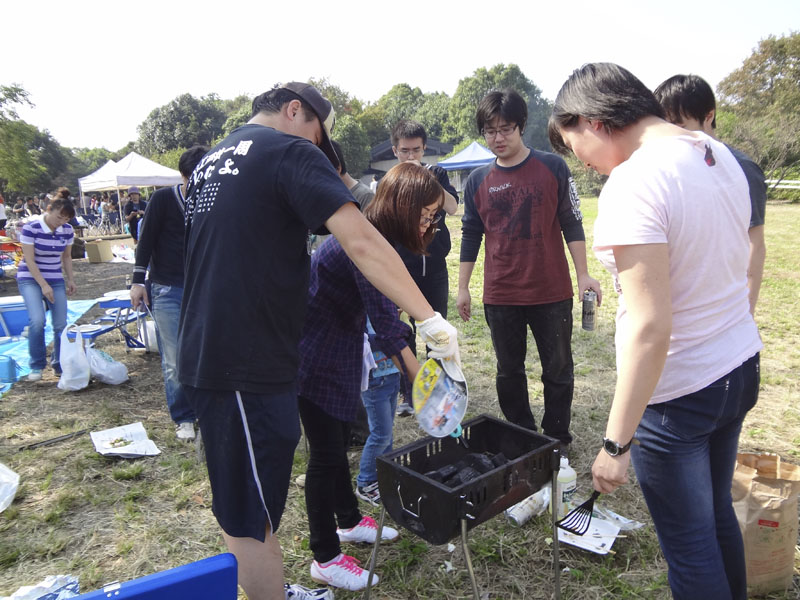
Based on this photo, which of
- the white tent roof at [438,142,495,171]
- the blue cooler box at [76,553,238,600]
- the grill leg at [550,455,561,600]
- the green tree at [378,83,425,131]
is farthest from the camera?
the green tree at [378,83,425,131]

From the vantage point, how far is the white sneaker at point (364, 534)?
245 cm

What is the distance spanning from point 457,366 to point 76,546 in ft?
7.35

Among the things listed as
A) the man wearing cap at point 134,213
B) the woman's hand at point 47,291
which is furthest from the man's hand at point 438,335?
the man wearing cap at point 134,213

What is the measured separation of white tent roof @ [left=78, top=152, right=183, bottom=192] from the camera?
47.4 ft

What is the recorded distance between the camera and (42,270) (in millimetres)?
4977

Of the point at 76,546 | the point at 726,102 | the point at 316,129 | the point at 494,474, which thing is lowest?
the point at 76,546

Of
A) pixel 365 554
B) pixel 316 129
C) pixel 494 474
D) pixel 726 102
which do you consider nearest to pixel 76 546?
Answer: pixel 365 554

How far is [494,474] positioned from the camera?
1.69 metres

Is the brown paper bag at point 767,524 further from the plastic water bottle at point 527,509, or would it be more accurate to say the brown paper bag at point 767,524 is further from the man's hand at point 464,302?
the man's hand at point 464,302

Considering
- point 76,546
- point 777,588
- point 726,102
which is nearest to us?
point 777,588

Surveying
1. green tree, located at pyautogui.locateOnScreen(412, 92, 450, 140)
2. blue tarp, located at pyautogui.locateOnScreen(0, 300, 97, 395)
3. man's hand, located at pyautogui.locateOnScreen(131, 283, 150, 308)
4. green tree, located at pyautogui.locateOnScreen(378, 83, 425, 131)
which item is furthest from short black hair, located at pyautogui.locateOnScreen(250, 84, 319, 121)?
green tree, located at pyautogui.locateOnScreen(378, 83, 425, 131)

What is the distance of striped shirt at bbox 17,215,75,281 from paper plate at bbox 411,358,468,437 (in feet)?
15.6

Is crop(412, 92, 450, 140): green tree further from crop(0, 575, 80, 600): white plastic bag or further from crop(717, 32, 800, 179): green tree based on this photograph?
crop(0, 575, 80, 600): white plastic bag

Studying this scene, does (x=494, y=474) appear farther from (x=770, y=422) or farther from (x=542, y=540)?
(x=770, y=422)
